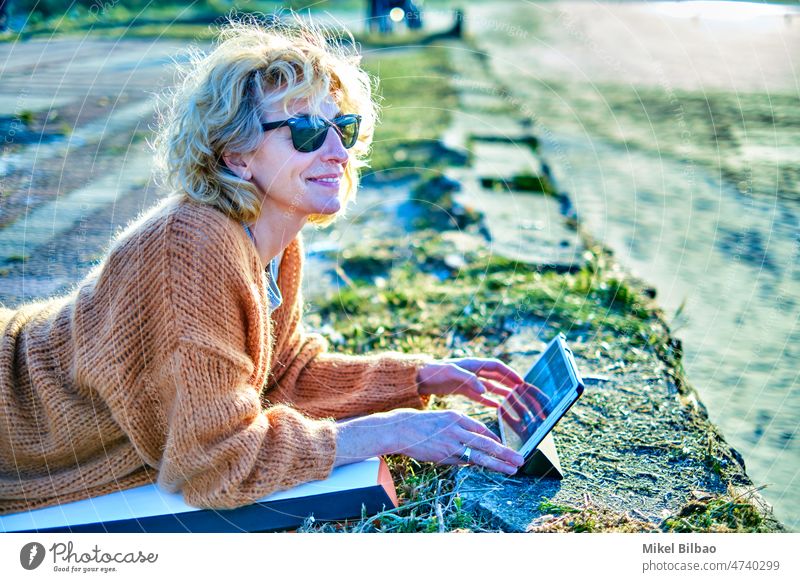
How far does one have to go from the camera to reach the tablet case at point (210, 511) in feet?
7.23

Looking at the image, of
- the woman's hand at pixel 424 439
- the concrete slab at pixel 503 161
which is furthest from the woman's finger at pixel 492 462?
the concrete slab at pixel 503 161

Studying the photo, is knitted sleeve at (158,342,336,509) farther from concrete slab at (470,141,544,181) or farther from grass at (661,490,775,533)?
concrete slab at (470,141,544,181)

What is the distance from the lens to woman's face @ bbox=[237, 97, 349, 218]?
2314 mm

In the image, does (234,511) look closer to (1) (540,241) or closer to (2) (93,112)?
(1) (540,241)

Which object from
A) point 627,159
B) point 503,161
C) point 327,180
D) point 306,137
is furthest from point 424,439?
point 627,159

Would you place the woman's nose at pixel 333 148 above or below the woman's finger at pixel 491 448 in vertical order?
above

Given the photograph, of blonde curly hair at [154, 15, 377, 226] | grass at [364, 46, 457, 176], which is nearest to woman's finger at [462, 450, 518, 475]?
blonde curly hair at [154, 15, 377, 226]

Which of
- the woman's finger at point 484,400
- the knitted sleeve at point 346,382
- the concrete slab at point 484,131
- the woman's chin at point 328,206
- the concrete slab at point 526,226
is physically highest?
the woman's chin at point 328,206

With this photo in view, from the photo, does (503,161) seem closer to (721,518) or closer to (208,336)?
(721,518)

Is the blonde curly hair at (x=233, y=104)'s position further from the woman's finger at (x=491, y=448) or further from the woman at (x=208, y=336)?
the woman's finger at (x=491, y=448)

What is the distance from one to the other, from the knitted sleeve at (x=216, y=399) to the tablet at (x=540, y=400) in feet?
1.96

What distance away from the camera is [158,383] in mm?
2158

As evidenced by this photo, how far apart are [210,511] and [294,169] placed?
0.93m
